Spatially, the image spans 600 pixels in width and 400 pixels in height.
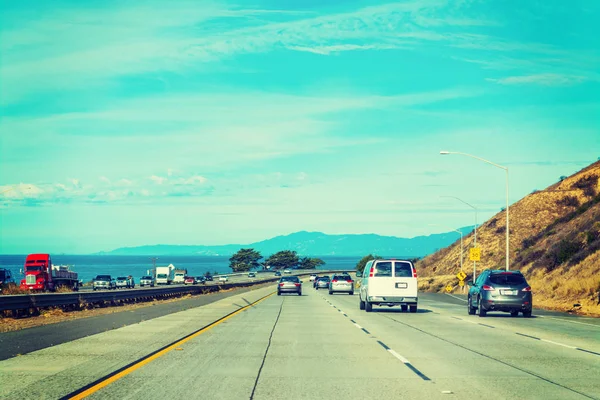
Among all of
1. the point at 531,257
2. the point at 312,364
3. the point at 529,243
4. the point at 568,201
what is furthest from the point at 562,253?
the point at 312,364

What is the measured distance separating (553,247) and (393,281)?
29730 millimetres

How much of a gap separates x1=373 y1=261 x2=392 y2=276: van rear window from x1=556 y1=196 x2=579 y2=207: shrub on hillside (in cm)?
5627

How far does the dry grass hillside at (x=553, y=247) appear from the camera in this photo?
37844 mm

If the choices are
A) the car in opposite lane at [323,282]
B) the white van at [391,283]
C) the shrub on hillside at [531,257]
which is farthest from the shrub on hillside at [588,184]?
the white van at [391,283]

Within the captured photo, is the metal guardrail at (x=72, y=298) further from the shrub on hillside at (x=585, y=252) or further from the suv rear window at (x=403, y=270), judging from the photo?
the shrub on hillside at (x=585, y=252)

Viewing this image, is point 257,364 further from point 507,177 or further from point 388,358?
point 507,177

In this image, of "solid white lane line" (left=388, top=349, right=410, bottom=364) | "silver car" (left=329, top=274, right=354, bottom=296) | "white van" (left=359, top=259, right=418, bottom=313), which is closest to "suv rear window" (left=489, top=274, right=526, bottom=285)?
"white van" (left=359, top=259, right=418, bottom=313)

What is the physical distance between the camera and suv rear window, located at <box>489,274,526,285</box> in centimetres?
2855

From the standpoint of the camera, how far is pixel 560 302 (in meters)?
36.7

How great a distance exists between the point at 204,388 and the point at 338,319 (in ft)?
53.7

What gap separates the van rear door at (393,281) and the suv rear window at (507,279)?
11.1ft

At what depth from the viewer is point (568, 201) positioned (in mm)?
82312

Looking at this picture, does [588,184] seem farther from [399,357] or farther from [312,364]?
[312,364]

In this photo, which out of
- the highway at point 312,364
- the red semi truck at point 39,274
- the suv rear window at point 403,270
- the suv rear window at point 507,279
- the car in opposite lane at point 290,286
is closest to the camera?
the highway at point 312,364
